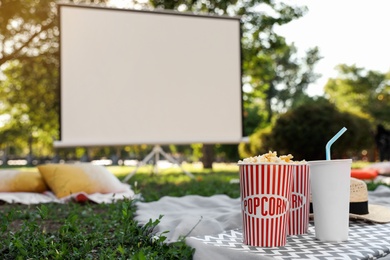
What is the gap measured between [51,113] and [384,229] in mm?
13974

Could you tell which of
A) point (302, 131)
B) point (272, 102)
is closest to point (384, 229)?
point (302, 131)

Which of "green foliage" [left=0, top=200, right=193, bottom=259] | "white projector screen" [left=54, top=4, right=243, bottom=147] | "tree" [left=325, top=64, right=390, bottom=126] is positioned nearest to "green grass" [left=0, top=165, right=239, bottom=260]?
"green foliage" [left=0, top=200, right=193, bottom=259]

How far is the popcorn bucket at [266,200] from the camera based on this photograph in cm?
171

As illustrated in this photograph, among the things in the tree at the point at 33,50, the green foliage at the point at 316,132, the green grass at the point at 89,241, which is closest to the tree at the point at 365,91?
the green foliage at the point at 316,132

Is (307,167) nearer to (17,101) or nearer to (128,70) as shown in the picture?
(128,70)

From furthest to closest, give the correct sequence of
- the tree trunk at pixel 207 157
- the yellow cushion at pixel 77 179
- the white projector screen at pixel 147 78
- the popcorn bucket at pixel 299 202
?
the tree trunk at pixel 207 157 < the white projector screen at pixel 147 78 < the yellow cushion at pixel 77 179 < the popcorn bucket at pixel 299 202

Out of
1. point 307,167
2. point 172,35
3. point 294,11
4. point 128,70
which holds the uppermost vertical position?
point 294,11

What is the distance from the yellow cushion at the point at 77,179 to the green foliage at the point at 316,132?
6257 millimetres

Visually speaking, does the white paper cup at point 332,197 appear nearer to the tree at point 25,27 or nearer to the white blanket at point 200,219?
the white blanket at point 200,219

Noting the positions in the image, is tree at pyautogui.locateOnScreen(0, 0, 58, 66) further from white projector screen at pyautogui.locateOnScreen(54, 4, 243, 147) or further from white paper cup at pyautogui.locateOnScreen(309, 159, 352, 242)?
white paper cup at pyautogui.locateOnScreen(309, 159, 352, 242)

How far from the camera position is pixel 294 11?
35.5 ft

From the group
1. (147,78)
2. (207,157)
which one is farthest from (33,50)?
(147,78)

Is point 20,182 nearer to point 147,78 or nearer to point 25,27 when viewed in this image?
point 147,78

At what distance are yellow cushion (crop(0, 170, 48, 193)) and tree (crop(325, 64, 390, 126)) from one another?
19866mm
